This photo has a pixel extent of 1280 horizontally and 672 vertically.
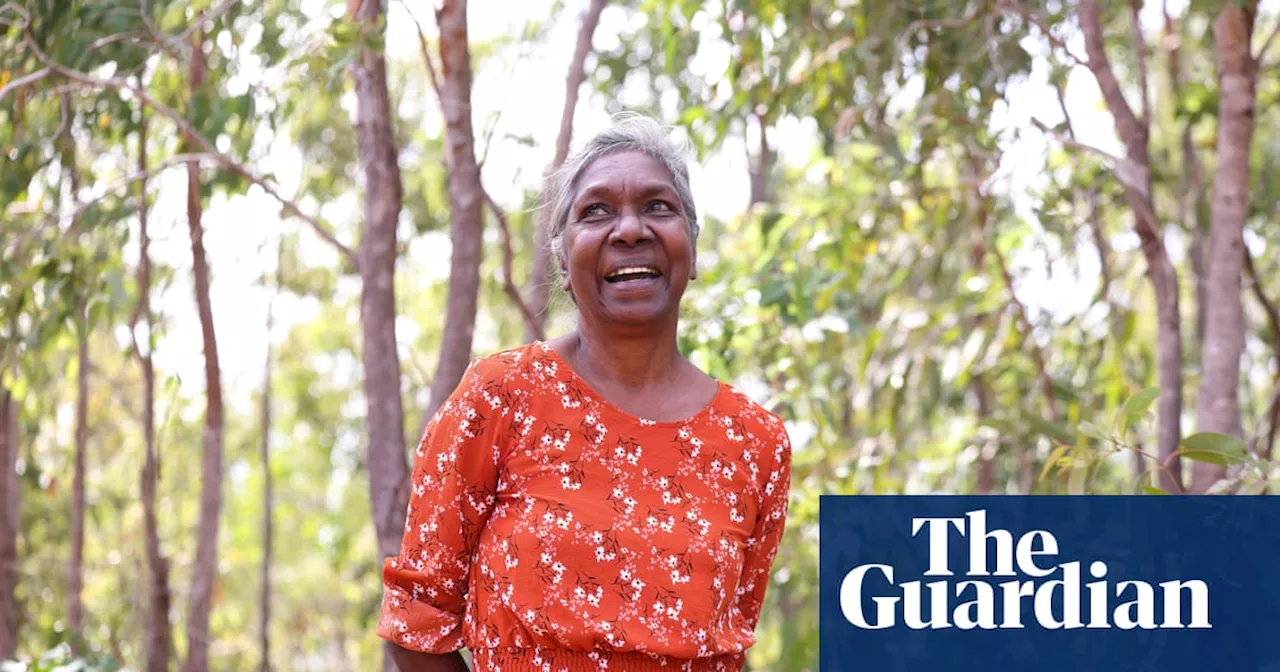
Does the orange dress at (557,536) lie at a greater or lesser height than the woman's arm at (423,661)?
greater

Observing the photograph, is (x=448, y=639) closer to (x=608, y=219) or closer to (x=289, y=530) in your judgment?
(x=608, y=219)

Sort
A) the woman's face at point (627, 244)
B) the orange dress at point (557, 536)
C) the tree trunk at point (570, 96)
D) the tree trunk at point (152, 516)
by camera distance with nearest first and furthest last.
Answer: the orange dress at point (557, 536) → the woman's face at point (627, 244) → the tree trunk at point (570, 96) → the tree trunk at point (152, 516)

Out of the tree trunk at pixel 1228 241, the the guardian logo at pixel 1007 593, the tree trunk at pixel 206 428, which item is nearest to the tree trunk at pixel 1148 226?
the tree trunk at pixel 1228 241

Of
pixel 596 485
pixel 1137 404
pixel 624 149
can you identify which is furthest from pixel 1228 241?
pixel 596 485

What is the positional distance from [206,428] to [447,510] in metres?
2.53

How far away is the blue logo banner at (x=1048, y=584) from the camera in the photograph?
2.06m

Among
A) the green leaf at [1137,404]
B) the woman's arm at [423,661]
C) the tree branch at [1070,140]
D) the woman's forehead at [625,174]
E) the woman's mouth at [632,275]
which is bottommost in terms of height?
the woman's arm at [423,661]

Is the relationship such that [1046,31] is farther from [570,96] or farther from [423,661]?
[423,661]

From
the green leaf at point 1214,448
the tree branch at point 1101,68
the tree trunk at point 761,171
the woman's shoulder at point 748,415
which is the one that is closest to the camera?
the woman's shoulder at point 748,415

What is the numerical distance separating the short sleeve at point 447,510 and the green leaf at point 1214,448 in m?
→ 1.38

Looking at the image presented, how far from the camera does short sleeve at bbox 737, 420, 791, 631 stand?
6.57 feet

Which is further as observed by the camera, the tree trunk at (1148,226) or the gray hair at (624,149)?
the tree trunk at (1148,226)

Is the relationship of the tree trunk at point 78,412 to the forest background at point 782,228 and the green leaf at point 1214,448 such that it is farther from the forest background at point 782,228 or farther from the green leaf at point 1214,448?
the green leaf at point 1214,448

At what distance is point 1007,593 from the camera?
206cm
